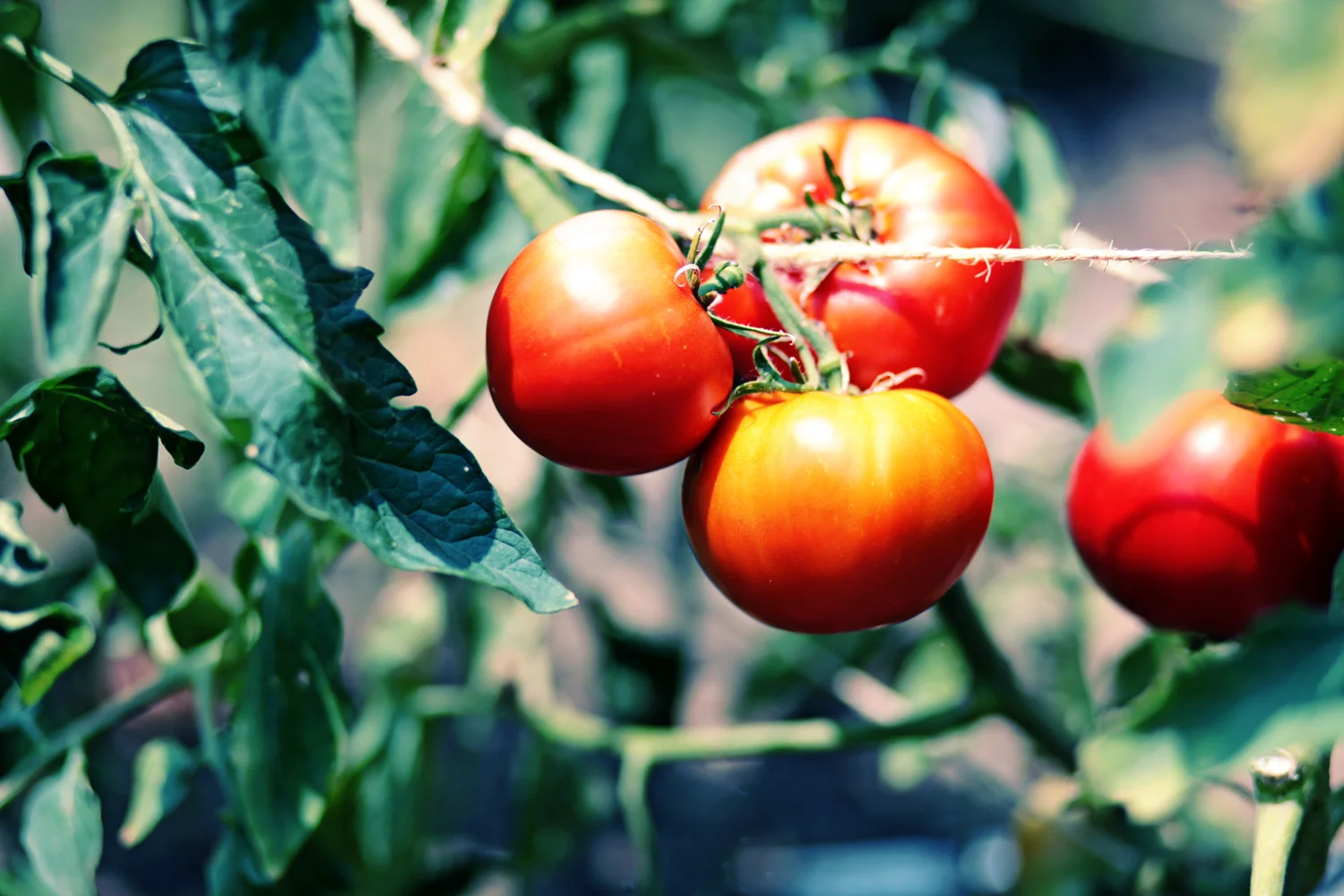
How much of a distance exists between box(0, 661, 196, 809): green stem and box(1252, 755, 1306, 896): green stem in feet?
1.99

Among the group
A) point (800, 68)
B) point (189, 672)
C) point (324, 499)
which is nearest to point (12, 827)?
point (189, 672)

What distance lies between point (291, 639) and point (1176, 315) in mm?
466

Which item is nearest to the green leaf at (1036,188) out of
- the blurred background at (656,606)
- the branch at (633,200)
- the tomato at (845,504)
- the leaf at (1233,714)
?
the blurred background at (656,606)

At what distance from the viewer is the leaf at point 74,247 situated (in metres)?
0.44

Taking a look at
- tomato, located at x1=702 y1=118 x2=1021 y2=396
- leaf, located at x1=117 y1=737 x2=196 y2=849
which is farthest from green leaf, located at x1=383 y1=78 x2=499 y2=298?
leaf, located at x1=117 y1=737 x2=196 y2=849

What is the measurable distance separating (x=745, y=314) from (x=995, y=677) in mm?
305

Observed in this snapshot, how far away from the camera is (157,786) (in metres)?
0.67

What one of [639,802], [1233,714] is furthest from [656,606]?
[1233,714]

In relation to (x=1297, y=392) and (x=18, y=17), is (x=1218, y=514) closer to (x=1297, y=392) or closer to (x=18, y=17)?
(x=1297, y=392)

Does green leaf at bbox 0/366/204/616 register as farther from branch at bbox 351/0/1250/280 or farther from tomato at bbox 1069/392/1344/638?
tomato at bbox 1069/392/1344/638

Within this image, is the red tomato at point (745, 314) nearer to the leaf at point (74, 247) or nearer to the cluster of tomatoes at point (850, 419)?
the cluster of tomatoes at point (850, 419)

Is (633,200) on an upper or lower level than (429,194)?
upper

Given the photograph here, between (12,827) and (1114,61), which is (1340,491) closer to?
(12,827)

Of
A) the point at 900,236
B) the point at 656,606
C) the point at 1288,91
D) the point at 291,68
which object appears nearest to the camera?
the point at 1288,91
